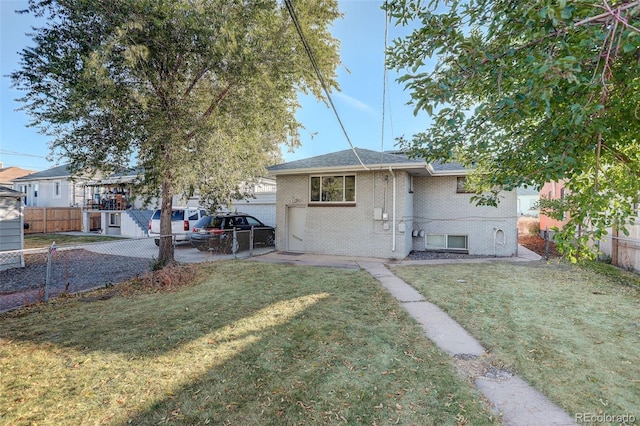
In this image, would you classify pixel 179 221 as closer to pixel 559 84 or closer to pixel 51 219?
pixel 51 219

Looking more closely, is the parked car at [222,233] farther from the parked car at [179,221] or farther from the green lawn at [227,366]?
the green lawn at [227,366]

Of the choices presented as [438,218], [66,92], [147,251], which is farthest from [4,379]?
[438,218]

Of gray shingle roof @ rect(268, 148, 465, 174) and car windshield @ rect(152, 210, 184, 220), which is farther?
car windshield @ rect(152, 210, 184, 220)

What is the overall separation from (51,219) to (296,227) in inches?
749

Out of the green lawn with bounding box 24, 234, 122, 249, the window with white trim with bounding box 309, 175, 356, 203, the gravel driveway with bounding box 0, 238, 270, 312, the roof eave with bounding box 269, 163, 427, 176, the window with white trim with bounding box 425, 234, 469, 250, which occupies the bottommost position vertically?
the gravel driveway with bounding box 0, 238, 270, 312

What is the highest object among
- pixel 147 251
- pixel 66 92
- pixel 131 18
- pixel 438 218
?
pixel 131 18

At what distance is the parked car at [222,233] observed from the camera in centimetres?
Result: 1160

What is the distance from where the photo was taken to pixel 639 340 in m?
4.16

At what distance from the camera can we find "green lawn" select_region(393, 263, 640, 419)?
120 inches

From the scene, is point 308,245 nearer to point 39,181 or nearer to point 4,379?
point 4,379

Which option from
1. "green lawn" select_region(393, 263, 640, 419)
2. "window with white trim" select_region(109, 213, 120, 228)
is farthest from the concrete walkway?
"window with white trim" select_region(109, 213, 120, 228)

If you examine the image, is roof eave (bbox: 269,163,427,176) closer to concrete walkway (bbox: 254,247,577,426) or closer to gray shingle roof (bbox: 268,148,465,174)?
gray shingle roof (bbox: 268,148,465,174)

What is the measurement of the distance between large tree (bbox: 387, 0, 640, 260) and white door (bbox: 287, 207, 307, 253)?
8911mm

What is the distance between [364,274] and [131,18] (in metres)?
7.84
